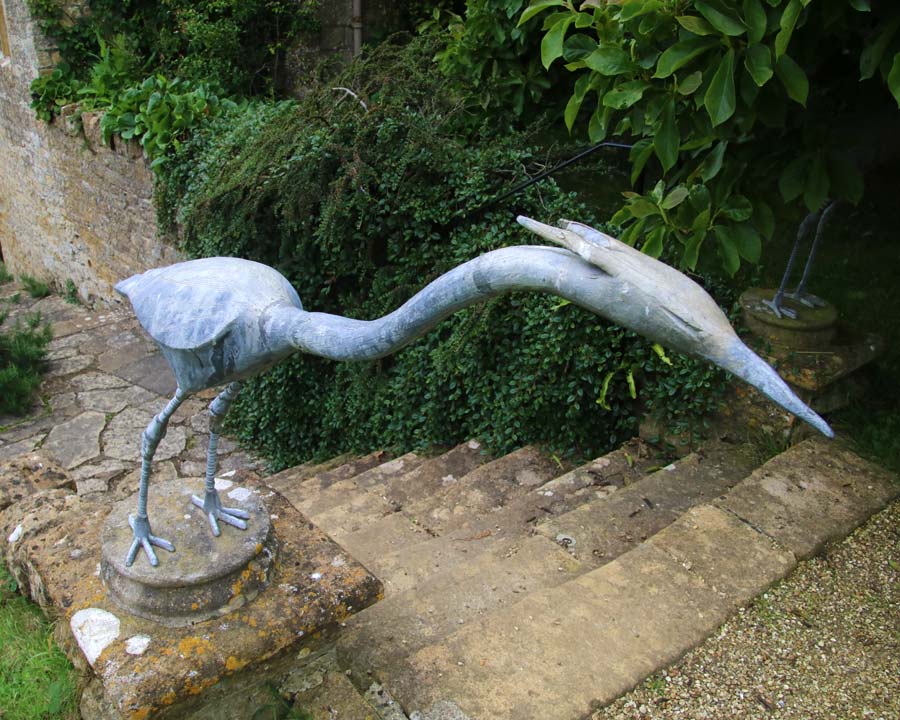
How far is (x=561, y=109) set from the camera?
212 inches

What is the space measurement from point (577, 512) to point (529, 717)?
1266 millimetres

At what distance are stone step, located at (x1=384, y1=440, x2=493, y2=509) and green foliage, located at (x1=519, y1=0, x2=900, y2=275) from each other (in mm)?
1952

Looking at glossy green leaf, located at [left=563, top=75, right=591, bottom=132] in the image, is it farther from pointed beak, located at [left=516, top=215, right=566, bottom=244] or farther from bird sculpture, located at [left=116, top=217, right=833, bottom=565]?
pointed beak, located at [left=516, top=215, right=566, bottom=244]

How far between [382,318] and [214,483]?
0.89 m

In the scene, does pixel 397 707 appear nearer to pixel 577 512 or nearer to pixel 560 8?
pixel 577 512

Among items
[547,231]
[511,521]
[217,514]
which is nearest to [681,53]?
[547,231]

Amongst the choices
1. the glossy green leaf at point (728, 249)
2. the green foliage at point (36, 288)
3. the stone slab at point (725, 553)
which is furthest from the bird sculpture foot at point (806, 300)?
the green foliage at point (36, 288)

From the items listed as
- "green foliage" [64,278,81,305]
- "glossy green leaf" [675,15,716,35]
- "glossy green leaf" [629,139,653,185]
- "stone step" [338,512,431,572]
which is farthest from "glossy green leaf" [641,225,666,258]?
"green foliage" [64,278,81,305]

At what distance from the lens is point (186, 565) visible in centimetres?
217

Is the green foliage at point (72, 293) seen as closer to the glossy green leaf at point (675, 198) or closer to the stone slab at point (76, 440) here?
the stone slab at point (76, 440)

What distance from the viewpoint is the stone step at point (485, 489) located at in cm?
381

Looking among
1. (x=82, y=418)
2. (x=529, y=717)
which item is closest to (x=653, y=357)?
(x=529, y=717)

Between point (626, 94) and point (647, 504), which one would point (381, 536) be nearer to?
point (647, 504)

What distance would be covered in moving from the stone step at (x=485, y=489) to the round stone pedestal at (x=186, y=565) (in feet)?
4.97
